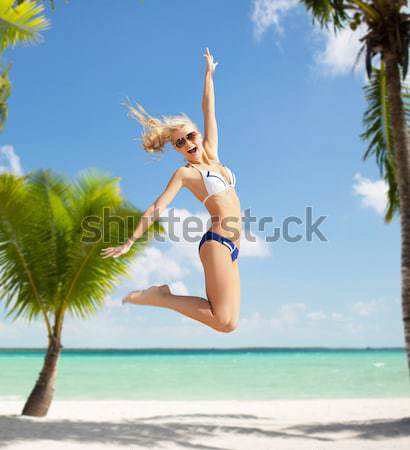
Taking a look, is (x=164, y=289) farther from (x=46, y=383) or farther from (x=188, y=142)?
(x=46, y=383)

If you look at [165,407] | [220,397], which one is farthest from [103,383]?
[165,407]

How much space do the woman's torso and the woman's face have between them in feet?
0.37

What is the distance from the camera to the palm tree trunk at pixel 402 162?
1078 centimetres

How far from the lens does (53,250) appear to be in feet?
41.3

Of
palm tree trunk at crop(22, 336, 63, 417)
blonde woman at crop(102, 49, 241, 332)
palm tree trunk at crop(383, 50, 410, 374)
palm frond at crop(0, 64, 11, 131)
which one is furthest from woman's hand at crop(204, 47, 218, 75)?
palm tree trunk at crop(22, 336, 63, 417)

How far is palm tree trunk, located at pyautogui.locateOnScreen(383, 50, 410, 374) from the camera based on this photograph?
1078cm

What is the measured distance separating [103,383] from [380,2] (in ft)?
89.9

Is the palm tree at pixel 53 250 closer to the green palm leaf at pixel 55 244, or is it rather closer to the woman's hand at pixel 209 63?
the green palm leaf at pixel 55 244

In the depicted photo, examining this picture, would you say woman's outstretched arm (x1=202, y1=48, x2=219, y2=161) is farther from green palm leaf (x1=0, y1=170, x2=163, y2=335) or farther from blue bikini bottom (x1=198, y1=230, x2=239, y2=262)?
green palm leaf (x1=0, y1=170, x2=163, y2=335)

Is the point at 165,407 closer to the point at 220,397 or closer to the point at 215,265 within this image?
the point at 220,397

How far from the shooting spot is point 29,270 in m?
12.3

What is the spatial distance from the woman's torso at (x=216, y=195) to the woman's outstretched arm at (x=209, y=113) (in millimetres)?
318

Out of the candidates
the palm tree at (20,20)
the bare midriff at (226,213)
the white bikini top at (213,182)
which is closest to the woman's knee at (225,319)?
the bare midriff at (226,213)

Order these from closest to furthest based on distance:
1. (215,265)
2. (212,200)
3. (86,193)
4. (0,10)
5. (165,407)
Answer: (215,265) < (212,200) < (0,10) < (86,193) < (165,407)
